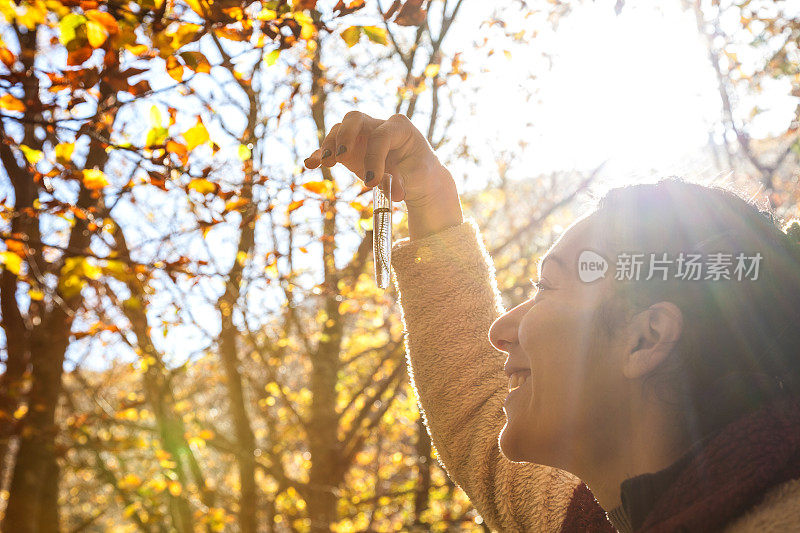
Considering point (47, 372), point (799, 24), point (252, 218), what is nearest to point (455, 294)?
point (252, 218)

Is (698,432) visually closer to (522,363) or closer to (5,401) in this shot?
(522,363)

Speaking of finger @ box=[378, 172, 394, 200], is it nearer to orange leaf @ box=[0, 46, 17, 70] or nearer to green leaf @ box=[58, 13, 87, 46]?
green leaf @ box=[58, 13, 87, 46]

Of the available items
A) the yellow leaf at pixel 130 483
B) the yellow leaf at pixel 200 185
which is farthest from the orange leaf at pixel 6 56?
the yellow leaf at pixel 130 483

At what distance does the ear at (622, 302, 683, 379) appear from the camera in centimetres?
103

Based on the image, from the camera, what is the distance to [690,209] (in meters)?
1.11

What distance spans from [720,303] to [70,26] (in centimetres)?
168

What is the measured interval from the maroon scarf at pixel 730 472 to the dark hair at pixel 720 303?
6 cm

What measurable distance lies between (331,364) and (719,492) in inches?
161

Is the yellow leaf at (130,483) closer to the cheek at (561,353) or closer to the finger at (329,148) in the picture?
the finger at (329,148)

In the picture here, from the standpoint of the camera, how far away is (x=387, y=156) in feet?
5.13

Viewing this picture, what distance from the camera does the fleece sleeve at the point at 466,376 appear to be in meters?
1.46

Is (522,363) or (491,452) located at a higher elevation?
(522,363)

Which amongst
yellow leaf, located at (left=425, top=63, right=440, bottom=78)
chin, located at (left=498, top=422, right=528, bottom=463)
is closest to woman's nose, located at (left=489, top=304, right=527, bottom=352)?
chin, located at (left=498, top=422, right=528, bottom=463)

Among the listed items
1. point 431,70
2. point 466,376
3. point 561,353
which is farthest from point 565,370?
point 431,70
